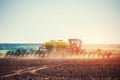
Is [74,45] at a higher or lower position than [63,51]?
higher

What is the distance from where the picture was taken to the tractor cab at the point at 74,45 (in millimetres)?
37769

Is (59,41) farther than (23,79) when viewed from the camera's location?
Yes

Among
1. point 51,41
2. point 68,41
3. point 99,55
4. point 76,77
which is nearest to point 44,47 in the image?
point 51,41

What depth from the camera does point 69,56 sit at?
3794 cm

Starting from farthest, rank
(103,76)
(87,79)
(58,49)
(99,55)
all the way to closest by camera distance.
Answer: (58,49) < (99,55) < (103,76) < (87,79)

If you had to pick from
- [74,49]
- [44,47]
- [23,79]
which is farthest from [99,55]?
[23,79]

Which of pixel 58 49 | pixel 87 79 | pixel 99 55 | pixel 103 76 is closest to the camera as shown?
pixel 87 79

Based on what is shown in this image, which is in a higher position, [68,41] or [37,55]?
[68,41]

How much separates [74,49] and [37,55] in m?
7.39

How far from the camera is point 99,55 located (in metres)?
36.8

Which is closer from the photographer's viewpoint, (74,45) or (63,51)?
(74,45)

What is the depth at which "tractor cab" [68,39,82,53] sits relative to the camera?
37.8 metres

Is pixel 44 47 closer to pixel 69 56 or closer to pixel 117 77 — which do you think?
pixel 69 56

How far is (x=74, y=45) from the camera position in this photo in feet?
125
